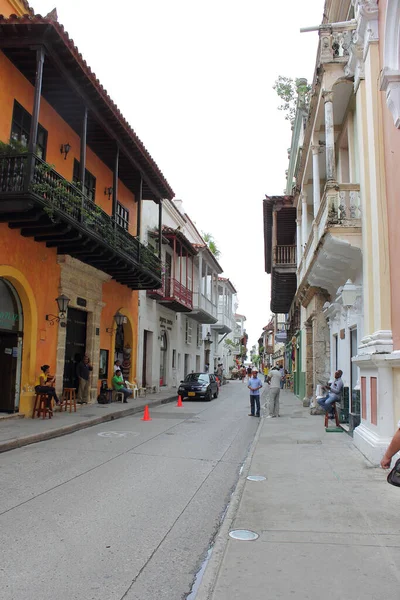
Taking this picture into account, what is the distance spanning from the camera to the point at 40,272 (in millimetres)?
13625

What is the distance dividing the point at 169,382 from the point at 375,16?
2274cm

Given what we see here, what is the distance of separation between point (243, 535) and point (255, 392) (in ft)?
38.6

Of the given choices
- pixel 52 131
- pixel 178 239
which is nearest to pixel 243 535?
pixel 52 131

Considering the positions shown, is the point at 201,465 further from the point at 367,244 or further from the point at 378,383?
the point at 367,244

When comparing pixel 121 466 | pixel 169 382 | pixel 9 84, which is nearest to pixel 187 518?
pixel 121 466

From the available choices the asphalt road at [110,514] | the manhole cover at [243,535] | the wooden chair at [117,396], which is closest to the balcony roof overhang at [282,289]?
the wooden chair at [117,396]

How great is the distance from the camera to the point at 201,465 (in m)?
8.08

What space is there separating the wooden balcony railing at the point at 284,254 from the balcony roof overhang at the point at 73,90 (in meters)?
6.88

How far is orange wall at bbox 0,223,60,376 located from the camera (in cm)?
1220

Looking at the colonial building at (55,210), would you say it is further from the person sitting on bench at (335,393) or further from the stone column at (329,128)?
the person sitting on bench at (335,393)

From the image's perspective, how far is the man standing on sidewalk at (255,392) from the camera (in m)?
15.5

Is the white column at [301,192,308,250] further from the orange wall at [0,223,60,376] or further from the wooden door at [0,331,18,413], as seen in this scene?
the wooden door at [0,331,18,413]

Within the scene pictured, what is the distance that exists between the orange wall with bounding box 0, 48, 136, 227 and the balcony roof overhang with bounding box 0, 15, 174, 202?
21cm

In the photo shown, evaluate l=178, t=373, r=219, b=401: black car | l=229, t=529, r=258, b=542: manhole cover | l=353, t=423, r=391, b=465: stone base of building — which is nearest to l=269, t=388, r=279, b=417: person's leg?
l=353, t=423, r=391, b=465: stone base of building
